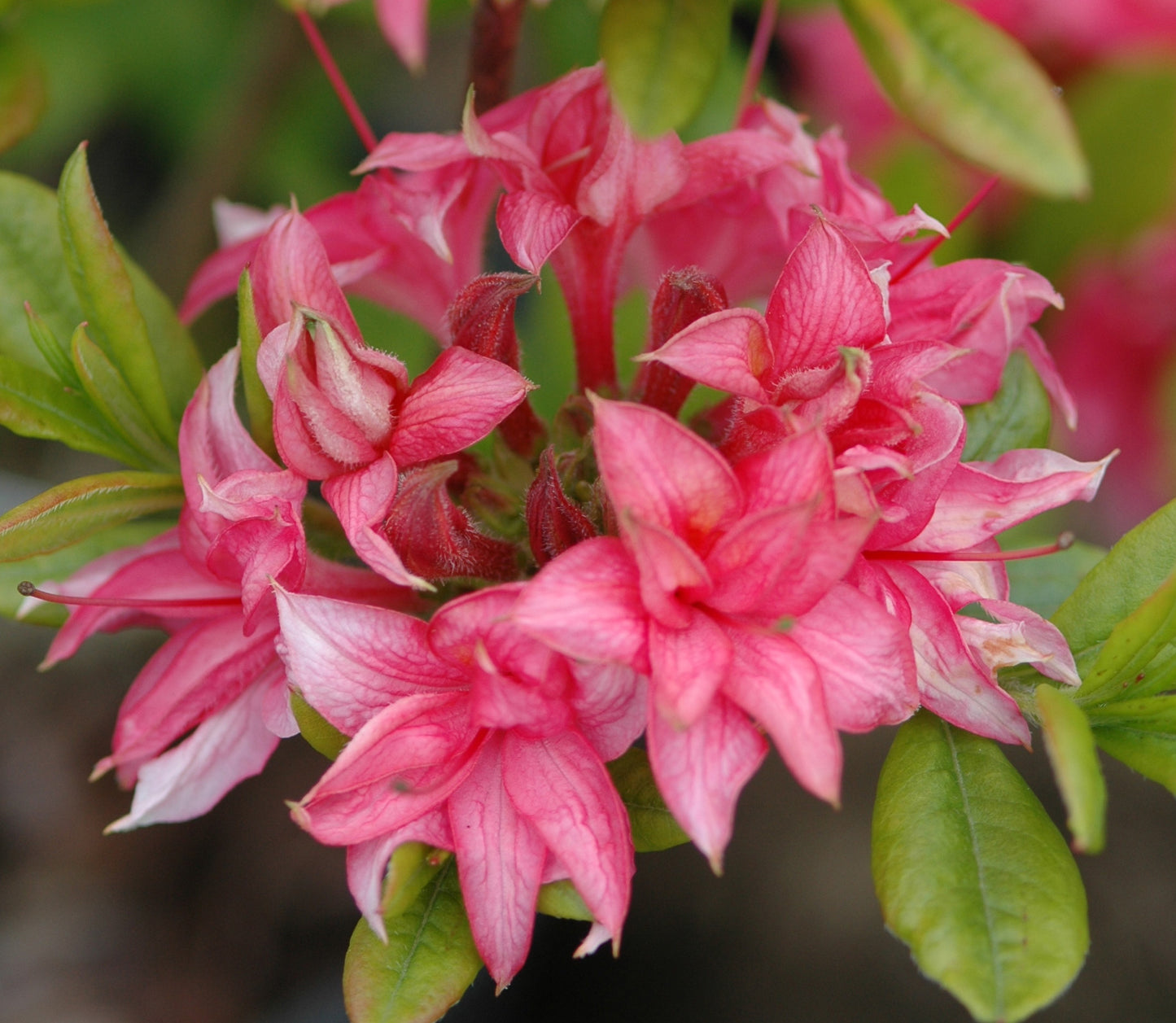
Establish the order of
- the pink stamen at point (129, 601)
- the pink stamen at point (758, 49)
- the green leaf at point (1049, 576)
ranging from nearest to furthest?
the pink stamen at point (129, 601)
the pink stamen at point (758, 49)
the green leaf at point (1049, 576)

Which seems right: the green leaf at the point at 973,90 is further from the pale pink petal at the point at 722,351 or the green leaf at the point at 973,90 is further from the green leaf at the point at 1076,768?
the green leaf at the point at 1076,768

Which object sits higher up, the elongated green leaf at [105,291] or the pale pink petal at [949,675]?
the elongated green leaf at [105,291]

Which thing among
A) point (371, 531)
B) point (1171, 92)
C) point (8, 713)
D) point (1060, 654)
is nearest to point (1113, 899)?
point (1171, 92)

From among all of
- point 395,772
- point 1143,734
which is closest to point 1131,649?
point 1143,734

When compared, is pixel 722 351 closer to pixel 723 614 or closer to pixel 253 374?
pixel 723 614

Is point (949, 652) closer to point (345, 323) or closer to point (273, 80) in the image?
point (345, 323)

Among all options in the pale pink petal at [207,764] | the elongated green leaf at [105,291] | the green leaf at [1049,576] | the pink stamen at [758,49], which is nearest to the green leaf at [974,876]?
the green leaf at [1049,576]
